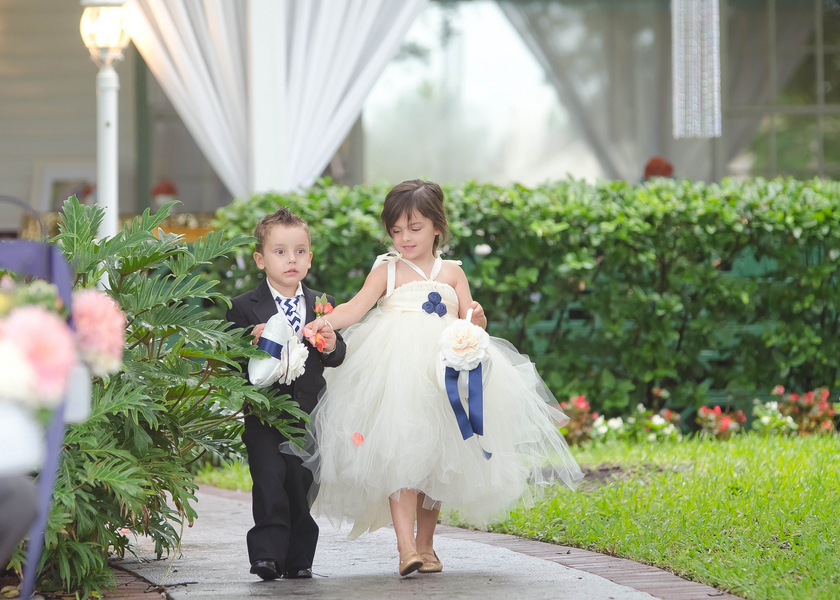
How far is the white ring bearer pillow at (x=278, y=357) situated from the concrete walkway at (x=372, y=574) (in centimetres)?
63

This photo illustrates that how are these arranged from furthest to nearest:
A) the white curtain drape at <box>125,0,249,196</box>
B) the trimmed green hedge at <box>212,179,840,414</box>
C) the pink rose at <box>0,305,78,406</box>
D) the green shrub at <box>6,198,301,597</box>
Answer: the white curtain drape at <box>125,0,249,196</box> < the trimmed green hedge at <box>212,179,840,414</box> < the green shrub at <box>6,198,301,597</box> < the pink rose at <box>0,305,78,406</box>

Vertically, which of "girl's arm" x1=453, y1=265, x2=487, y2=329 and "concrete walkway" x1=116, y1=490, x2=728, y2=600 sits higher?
"girl's arm" x1=453, y1=265, x2=487, y2=329

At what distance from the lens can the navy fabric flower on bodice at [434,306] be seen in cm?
324

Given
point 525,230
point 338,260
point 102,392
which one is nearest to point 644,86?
point 525,230

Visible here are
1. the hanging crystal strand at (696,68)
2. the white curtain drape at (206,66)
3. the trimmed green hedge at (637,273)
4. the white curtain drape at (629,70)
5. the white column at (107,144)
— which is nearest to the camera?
the trimmed green hedge at (637,273)

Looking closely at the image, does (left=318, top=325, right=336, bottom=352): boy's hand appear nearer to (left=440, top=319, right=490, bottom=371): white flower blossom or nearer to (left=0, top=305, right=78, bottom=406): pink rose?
(left=440, top=319, right=490, bottom=371): white flower blossom

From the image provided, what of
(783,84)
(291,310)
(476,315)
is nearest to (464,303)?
(476,315)

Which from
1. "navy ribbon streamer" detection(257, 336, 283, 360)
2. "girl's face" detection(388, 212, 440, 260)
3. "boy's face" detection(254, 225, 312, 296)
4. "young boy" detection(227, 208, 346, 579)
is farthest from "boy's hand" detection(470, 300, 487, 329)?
"navy ribbon streamer" detection(257, 336, 283, 360)

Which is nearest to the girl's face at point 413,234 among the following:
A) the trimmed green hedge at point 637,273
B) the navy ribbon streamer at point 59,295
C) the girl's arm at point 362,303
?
the girl's arm at point 362,303

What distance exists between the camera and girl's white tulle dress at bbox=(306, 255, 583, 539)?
2.97 metres

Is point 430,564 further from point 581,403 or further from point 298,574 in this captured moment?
point 581,403

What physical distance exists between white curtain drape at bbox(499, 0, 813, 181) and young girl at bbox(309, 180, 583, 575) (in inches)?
259

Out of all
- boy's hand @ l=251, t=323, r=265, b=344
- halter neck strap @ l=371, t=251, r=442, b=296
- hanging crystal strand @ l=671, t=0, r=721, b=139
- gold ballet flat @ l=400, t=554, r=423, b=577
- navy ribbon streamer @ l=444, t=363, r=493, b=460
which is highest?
hanging crystal strand @ l=671, t=0, r=721, b=139

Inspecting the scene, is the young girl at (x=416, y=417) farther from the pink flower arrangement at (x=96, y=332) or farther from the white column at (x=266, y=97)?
the white column at (x=266, y=97)
